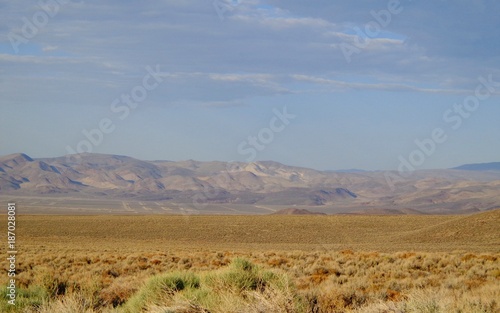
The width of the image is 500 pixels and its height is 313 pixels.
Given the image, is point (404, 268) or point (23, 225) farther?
point (23, 225)

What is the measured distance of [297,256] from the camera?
23516 mm

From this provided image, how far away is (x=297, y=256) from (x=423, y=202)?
138m

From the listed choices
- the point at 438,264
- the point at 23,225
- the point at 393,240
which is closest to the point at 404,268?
the point at 438,264

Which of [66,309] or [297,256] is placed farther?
[297,256]

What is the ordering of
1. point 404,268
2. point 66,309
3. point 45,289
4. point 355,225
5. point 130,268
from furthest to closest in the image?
point 355,225, point 130,268, point 404,268, point 45,289, point 66,309

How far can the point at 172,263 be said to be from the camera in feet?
67.5

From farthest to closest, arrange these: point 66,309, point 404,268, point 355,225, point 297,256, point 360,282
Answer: point 355,225
point 297,256
point 404,268
point 360,282
point 66,309

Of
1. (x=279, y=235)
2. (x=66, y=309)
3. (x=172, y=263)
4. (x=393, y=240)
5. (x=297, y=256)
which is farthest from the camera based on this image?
(x=279, y=235)

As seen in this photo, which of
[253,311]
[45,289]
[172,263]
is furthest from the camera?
[172,263]

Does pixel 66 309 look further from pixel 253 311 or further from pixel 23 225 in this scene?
pixel 23 225

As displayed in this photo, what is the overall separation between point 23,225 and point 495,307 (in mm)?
59801

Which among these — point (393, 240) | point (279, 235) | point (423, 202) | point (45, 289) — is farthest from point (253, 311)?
point (423, 202)

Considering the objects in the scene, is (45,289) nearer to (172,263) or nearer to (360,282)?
(360,282)

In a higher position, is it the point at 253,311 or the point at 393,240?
the point at 253,311
